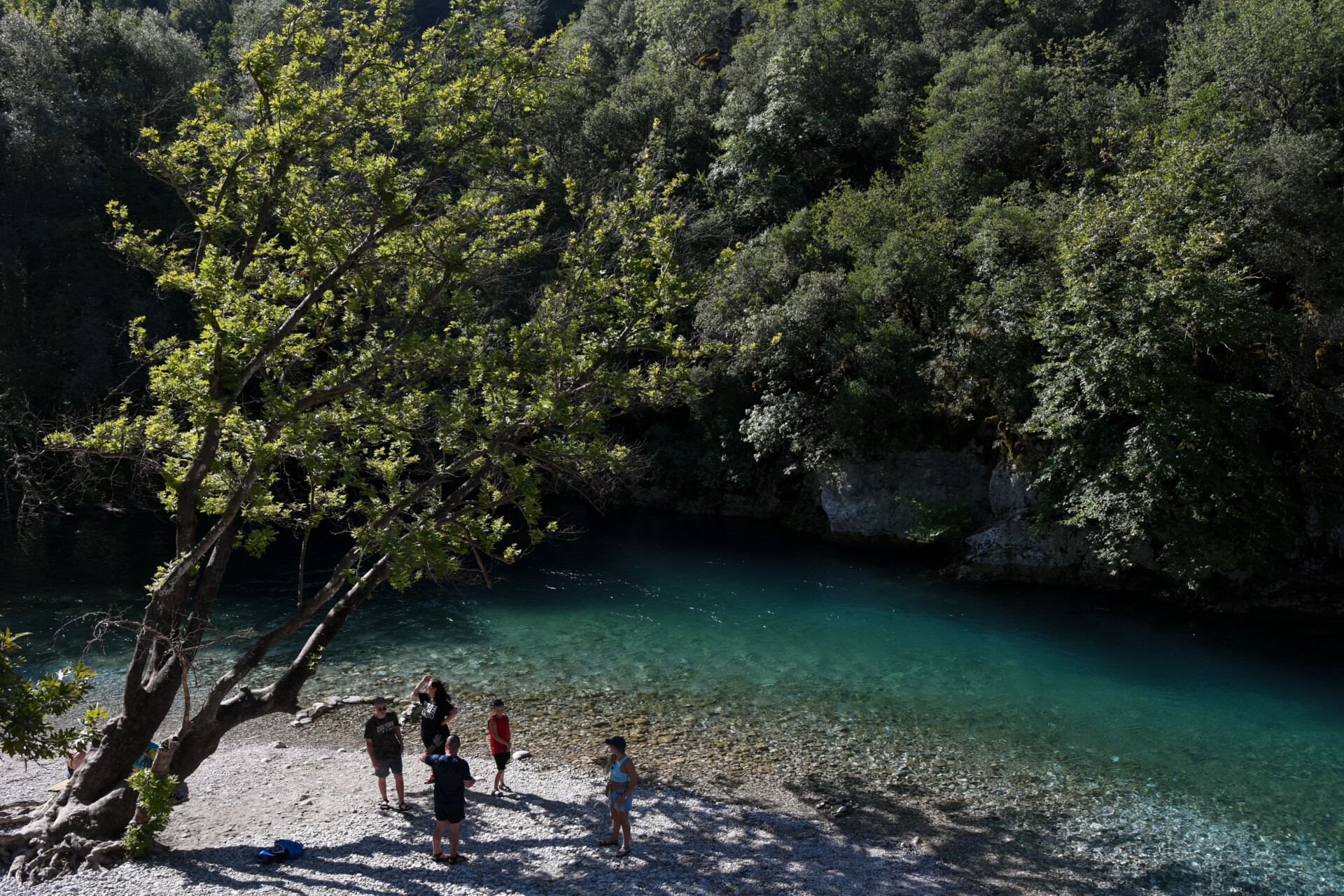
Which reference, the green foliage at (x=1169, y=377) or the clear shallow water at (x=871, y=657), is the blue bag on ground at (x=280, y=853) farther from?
the green foliage at (x=1169, y=377)

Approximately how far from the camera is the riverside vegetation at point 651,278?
9648 millimetres

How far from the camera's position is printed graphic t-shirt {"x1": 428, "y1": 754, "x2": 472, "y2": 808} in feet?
29.3

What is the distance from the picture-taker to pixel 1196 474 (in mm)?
17672

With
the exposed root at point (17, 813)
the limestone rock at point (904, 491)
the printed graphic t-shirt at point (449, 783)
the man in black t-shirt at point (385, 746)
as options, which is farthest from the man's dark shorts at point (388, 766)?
the limestone rock at point (904, 491)

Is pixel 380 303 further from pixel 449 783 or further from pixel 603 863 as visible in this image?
pixel 603 863

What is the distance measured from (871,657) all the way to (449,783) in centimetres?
1082

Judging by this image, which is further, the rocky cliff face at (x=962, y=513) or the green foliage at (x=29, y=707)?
the rocky cliff face at (x=962, y=513)

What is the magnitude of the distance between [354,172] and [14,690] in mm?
7283

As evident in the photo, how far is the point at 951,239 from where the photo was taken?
2397cm

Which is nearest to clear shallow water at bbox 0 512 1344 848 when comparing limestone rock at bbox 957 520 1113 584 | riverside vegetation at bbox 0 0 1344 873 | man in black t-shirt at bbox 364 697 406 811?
limestone rock at bbox 957 520 1113 584

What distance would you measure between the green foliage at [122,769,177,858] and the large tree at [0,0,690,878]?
0.42 metres

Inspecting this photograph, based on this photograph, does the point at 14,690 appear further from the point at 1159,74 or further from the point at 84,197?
the point at 1159,74

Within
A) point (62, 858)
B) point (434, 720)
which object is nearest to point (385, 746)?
point (434, 720)

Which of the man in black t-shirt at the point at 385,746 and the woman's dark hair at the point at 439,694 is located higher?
the woman's dark hair at the point at 439,694
